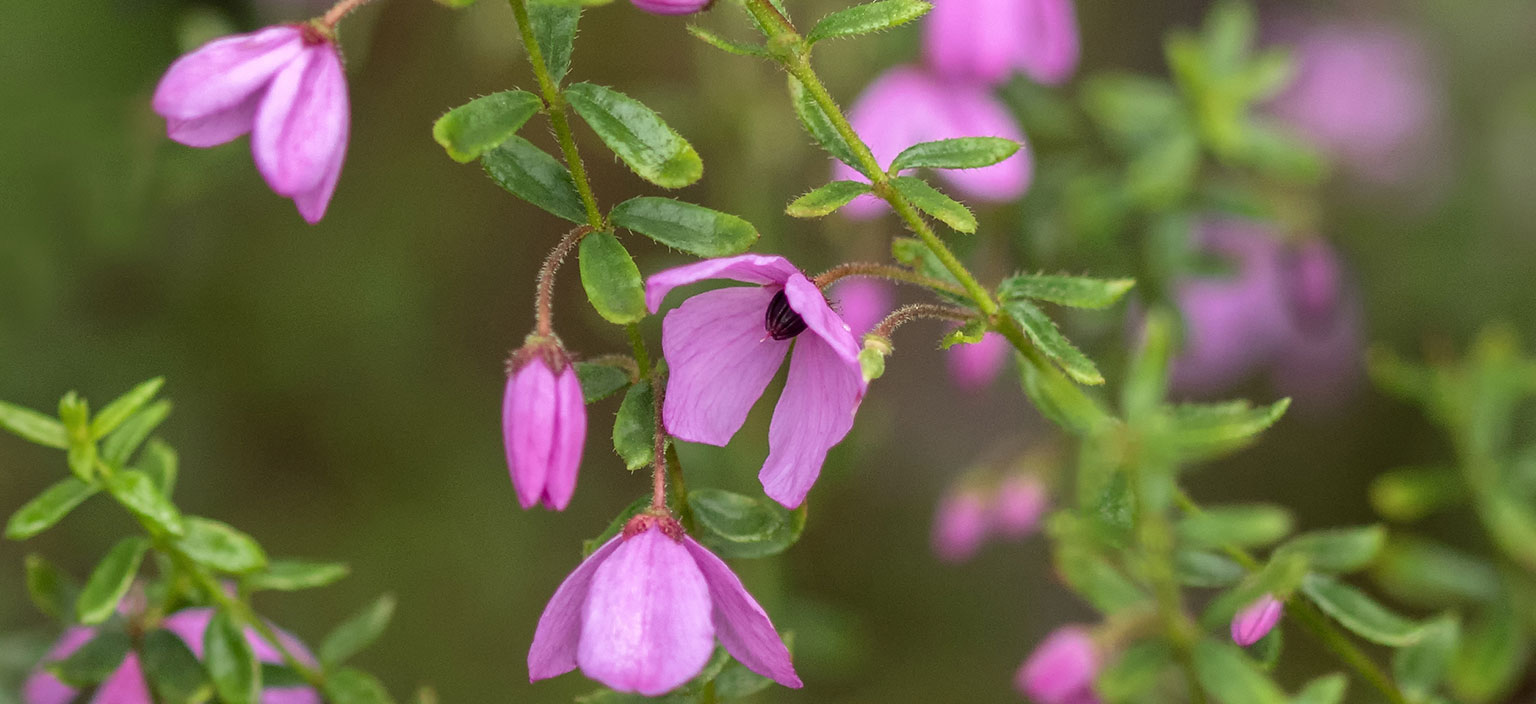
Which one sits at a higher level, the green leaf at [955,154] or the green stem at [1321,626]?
the green leaf at [955,154]

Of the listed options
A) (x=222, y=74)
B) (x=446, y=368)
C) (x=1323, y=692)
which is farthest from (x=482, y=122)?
(x=446, y=368)

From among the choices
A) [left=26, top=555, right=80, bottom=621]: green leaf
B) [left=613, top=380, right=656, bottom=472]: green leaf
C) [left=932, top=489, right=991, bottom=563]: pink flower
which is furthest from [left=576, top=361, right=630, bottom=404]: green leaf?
[left=932, top=489, right=991, bottom=563]: pink flower

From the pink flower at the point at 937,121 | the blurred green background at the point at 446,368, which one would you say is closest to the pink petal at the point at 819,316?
the pink flower at the point at 937,121

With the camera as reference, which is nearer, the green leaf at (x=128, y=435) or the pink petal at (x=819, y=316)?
the pink petal at (x=819, y=316)

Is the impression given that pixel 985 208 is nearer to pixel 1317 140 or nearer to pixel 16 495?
pixel 1317 140

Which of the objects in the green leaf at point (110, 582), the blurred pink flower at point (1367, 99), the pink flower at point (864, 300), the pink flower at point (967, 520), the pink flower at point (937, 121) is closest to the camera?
the green leaf at point (110, 582)

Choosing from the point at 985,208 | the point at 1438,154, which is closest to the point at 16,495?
the point at 985,208

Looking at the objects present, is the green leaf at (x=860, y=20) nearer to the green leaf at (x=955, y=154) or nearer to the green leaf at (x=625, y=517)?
the green leaf at (x=955, y=154)
